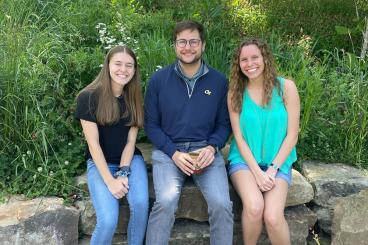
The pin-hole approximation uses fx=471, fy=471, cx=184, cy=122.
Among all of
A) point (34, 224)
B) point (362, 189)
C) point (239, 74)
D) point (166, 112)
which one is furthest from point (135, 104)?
point (362, 189)

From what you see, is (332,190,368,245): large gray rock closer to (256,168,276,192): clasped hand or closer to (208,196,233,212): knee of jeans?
(256,168,276,192): clasped hand

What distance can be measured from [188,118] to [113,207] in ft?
2.81

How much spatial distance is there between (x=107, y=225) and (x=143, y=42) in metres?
2.24

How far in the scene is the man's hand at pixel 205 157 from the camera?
3279 millimetres

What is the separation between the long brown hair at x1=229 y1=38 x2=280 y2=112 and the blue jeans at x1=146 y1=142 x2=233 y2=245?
A: 573 millimetres

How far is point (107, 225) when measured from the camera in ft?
9.93

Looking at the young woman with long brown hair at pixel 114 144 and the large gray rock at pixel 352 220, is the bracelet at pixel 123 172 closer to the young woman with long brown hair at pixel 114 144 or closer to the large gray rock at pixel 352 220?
the young woman with long brown hair at pixel 114 144

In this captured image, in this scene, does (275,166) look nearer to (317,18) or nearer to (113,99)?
(113,99)

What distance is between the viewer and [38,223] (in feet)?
10.9

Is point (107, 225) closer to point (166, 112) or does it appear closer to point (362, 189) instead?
point (166, 112)

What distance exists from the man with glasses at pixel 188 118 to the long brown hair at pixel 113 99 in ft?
0.42

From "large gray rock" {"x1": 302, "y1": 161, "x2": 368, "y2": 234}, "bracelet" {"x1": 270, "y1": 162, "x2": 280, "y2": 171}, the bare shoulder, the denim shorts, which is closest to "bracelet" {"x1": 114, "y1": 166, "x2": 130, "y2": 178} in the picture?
the denim shorts

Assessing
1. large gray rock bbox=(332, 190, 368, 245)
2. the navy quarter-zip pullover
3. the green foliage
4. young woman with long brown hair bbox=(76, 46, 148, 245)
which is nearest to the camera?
young woman with long brown hair bbox=(76, 46, 148, 245)

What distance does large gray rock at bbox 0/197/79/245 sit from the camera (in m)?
3.29
